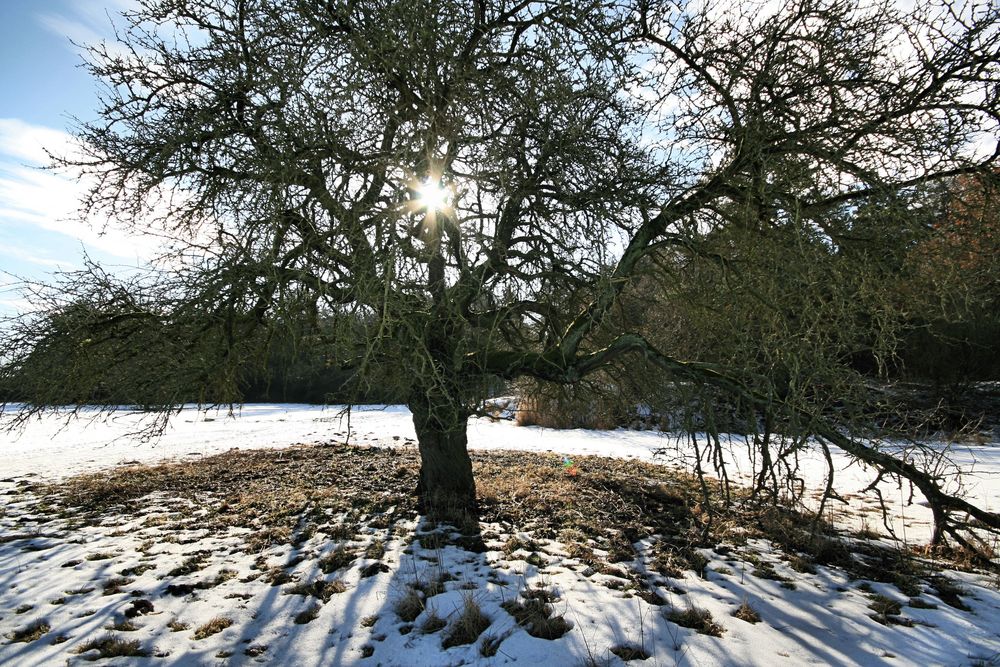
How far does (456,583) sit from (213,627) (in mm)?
1775

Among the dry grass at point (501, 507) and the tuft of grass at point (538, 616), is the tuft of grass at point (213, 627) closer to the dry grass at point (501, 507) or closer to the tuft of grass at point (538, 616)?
the dry grass at point (501, 507)

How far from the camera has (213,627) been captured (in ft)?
11.7

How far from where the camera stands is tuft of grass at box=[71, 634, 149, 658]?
10.6 ft

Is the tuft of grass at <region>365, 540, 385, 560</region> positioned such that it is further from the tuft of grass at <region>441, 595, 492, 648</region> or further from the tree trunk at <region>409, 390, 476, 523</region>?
the tuft of grass at <region>441, 595, 492, 648</region>

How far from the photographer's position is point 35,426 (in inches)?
666

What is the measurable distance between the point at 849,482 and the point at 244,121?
35.5 ft

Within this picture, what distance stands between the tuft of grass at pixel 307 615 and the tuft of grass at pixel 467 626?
109 centimetres

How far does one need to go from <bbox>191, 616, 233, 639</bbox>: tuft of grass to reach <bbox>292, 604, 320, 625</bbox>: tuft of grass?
0.47 m

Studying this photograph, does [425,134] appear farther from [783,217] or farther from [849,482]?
[849,482]

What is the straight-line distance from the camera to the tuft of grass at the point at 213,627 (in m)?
3.49

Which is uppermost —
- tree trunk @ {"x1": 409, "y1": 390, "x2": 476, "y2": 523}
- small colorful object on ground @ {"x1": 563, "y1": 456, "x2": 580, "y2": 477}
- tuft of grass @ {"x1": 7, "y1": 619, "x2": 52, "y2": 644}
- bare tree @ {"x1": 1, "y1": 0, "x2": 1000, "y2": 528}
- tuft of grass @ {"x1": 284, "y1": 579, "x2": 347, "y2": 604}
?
bare tree @ {"x1": 1, "y1": 0, "x2": 1000, "y2": 528}

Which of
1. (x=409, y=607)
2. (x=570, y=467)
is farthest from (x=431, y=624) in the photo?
(x=570, y=467)

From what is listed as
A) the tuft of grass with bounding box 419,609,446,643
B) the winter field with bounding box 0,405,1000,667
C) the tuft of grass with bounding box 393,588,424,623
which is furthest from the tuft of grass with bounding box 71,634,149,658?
the tuft of grass with bounding box 419,609,446,643

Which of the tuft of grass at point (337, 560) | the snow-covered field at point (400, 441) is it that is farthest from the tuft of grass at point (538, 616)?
the snow-covered field at point (400, 441)
